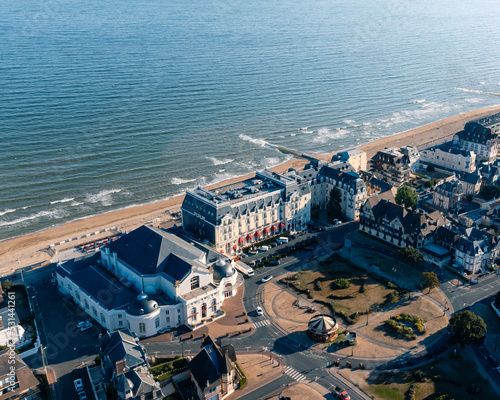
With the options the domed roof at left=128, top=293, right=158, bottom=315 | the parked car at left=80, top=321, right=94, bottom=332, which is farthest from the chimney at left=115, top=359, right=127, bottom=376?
the parked car at left=80, top=321, right=94, bottom=332

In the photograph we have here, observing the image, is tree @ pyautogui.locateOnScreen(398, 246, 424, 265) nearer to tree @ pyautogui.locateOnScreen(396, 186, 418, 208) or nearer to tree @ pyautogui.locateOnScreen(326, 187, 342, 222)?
tree @ pyautogui.locateOnScreen(396, 186, 418, 208)

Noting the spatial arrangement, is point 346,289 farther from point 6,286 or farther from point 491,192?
point 6,286

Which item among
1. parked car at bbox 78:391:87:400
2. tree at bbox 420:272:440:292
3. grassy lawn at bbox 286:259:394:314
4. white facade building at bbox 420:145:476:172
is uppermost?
white facade building at bbox 420:145:476:172

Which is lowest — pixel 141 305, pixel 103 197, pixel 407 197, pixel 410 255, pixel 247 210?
pixel 103 197

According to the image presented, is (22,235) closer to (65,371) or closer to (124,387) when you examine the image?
(65,371)

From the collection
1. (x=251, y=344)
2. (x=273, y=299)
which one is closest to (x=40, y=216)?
(x=273, y=299)

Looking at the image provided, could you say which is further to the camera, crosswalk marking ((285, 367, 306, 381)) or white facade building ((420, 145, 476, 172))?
white facade building ((420, 145, 476, 172))

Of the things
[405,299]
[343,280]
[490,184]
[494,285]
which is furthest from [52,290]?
[490,184]

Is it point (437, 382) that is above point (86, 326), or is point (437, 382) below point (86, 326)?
below
